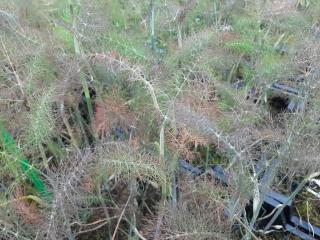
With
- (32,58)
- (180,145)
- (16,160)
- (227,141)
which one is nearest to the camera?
(227,141)

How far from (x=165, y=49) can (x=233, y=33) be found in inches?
10.8

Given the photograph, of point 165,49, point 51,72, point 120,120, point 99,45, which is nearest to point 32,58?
point 51,72

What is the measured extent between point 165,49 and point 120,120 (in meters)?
0.44

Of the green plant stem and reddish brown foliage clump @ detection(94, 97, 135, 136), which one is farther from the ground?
reddish brown foliage clump @ detection(94, 97, 135, 136)

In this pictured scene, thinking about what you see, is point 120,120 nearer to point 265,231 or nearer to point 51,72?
point 51,72

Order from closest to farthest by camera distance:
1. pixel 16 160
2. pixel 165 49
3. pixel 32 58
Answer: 1. pixel 16 160
2. pixel 32 58
3. pixel 165 49

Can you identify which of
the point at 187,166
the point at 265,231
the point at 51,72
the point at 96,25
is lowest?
the point at 265,231

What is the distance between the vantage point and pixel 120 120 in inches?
36.5

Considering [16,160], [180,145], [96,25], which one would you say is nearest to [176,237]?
[180,145]

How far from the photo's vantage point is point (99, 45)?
1.09 metres

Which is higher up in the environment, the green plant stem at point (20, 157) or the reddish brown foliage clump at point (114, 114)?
the reddish brown foliage clump at point (114, 114)

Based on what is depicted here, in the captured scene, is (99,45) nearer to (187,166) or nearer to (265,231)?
(187,166)

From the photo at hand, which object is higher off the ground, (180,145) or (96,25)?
(96,25)

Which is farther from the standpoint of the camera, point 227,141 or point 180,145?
point 180,145
